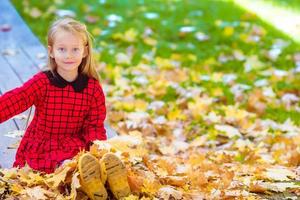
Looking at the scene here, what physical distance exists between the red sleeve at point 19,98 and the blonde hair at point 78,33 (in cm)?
12

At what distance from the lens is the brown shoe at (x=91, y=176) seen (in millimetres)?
3062

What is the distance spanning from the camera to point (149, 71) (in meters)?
6.66

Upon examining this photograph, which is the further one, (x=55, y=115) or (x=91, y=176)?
(x=55, y=115)

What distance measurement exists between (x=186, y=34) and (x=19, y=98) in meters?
4.42

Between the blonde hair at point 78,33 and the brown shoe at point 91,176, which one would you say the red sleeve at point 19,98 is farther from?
the brown shoe at point 91,176

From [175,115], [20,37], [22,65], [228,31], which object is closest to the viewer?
[22,65]

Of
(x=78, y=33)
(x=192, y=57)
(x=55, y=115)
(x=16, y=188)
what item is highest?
(x=78, y=33)

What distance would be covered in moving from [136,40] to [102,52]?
0.60 meters

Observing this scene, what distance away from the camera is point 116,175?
315 cm

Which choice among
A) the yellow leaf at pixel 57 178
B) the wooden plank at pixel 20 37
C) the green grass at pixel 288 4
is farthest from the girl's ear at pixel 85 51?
the green grass at pixel 288 4

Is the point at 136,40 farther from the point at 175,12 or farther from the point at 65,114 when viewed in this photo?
the point at 65,114

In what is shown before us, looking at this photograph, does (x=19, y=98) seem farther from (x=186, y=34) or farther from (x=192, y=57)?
(x=186, y=34)

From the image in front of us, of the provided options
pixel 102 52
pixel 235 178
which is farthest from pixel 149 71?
pixel 235 178

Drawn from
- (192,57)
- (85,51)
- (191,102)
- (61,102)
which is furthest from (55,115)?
(192,57)
